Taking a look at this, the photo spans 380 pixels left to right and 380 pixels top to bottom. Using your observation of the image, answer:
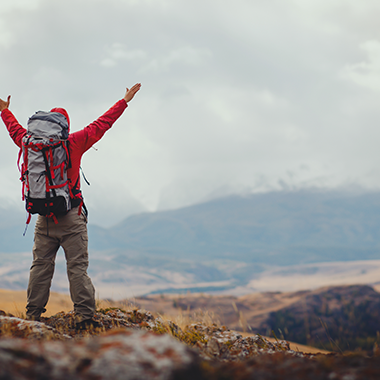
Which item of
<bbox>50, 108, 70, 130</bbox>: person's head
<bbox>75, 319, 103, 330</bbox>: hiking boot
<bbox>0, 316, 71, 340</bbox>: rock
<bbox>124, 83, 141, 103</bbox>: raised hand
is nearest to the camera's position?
<bbox>0, 316, 71, 340</bbox>: rock

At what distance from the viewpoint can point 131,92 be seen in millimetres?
6035

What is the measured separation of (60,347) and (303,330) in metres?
35.6

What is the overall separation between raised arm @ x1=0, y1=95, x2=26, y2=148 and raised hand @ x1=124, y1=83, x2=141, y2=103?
166 centimetres

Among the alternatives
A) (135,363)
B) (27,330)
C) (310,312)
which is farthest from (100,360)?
(310,312)

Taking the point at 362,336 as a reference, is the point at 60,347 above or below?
above

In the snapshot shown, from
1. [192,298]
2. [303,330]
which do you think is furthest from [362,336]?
[192,298]

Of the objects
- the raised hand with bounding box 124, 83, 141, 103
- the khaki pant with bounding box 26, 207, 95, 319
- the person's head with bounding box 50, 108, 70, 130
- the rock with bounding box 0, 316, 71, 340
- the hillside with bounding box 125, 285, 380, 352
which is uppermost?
the raised hand with bounding box 124, 83, 141, 103

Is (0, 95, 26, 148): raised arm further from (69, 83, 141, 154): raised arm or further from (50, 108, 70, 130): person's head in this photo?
(69, 83, 141, 154): raised arm

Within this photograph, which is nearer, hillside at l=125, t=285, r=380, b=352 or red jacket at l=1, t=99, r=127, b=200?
red jacket at l=1, t=99, r=127, b=200

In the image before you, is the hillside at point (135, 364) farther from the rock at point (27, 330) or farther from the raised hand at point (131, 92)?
the raised hand at point (131, 92)

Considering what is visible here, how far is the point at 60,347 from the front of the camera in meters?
2.46

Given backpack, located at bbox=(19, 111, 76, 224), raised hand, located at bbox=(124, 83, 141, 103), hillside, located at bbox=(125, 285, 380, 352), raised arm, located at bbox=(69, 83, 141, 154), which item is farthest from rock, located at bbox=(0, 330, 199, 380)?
hillside, located at bbox=(125, 285, 380, 352)

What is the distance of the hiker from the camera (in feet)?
17.7

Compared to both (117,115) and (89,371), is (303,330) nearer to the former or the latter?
(117,115)
